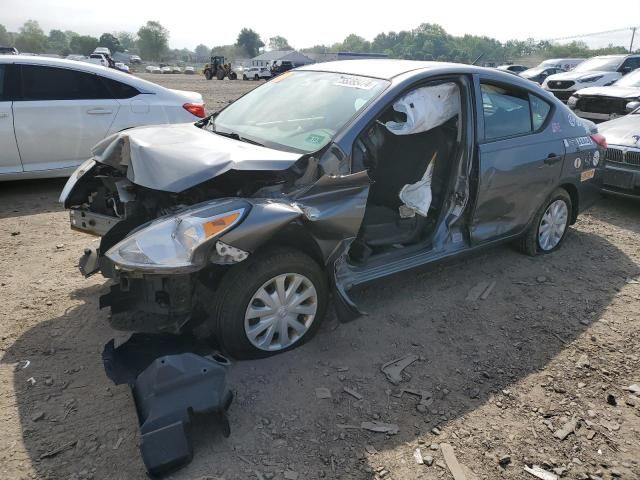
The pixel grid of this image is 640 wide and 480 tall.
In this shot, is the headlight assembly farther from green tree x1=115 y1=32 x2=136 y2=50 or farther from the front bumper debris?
green tree x1=115 y1=32 x2=136 y2=50

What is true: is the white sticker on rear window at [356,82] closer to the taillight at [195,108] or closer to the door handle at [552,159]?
the door handle at [552,159]

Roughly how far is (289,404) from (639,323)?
2762mm

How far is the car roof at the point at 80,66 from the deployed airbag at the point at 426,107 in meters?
4.05

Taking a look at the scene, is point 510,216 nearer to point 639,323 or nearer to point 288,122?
point 639,323

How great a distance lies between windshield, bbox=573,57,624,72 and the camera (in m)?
15.8

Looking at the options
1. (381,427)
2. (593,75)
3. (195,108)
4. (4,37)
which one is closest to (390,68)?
(381,427)

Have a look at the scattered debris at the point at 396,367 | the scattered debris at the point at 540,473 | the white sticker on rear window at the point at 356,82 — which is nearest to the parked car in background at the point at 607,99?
the white sticker on rear window at the point at 356,82

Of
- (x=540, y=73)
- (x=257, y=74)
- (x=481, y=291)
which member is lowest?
(x=481, y=291)

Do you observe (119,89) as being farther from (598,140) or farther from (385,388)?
(598,140)

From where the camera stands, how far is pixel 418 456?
8.18 feet

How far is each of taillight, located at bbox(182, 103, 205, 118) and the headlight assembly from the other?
165 inches

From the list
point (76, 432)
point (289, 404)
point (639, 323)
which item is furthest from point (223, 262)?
point (639, 323)

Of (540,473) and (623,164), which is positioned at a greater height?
(623,164)

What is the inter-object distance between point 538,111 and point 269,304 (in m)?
3.05
